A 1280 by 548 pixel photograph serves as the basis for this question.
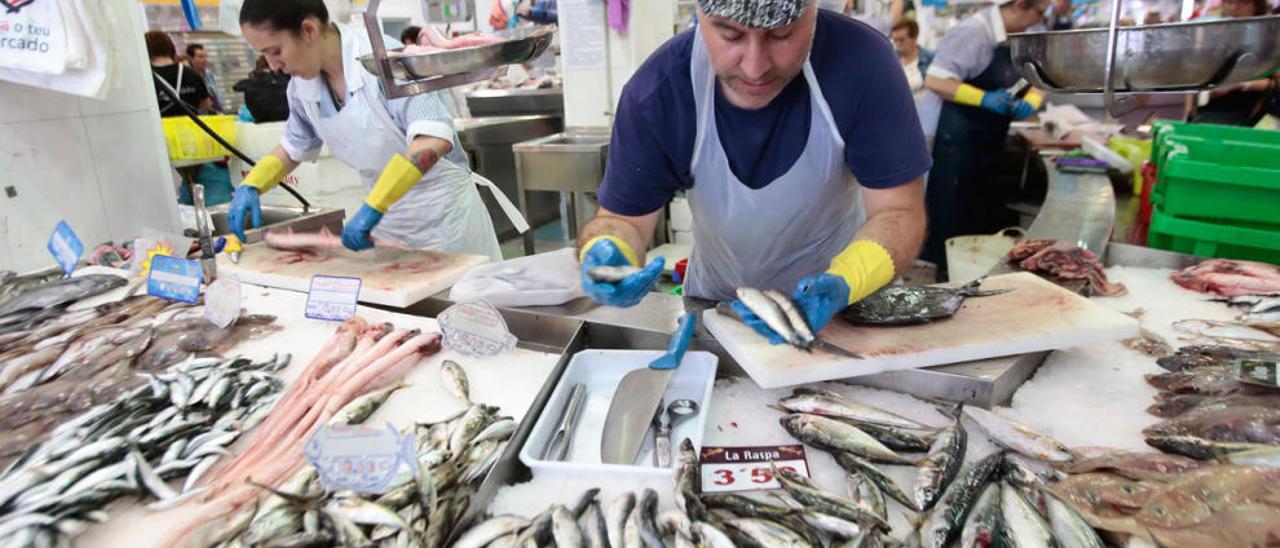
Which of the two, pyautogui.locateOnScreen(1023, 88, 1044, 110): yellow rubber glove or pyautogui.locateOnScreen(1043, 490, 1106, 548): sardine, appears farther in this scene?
pyautogui.locateOnScreen(1023, 88, 1044, 110): yellow rubber glove

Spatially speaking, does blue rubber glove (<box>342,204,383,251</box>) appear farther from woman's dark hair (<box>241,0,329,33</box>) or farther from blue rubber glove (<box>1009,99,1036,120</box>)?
blue rubber glove (<box>1009,99,1036,120</box>)

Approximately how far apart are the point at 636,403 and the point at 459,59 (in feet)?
4.05

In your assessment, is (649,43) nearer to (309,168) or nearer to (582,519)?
(309,168)

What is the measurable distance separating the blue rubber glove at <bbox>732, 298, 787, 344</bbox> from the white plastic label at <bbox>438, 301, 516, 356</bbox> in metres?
0.70

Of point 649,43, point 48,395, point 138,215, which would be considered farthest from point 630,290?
point 649,43

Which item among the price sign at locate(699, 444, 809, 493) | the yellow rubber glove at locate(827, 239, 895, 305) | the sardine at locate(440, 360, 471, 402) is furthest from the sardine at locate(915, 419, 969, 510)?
the sardine at locate(440, 360, 471, 402)

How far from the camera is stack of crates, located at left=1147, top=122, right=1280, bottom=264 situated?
3.04m

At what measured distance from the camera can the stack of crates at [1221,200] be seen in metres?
3.04

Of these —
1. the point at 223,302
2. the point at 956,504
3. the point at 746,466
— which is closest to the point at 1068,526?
the point at 956,504

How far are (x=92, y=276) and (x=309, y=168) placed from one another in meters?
3.25

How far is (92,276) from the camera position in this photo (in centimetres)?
290

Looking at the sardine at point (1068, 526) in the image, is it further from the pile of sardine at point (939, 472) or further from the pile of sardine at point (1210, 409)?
the pile of sardine at point (1210, 409)

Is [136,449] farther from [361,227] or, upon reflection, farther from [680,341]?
[361,227]

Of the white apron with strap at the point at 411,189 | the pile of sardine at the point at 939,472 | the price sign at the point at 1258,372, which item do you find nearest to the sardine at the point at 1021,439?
the pile of sardine at the point at 939,472
